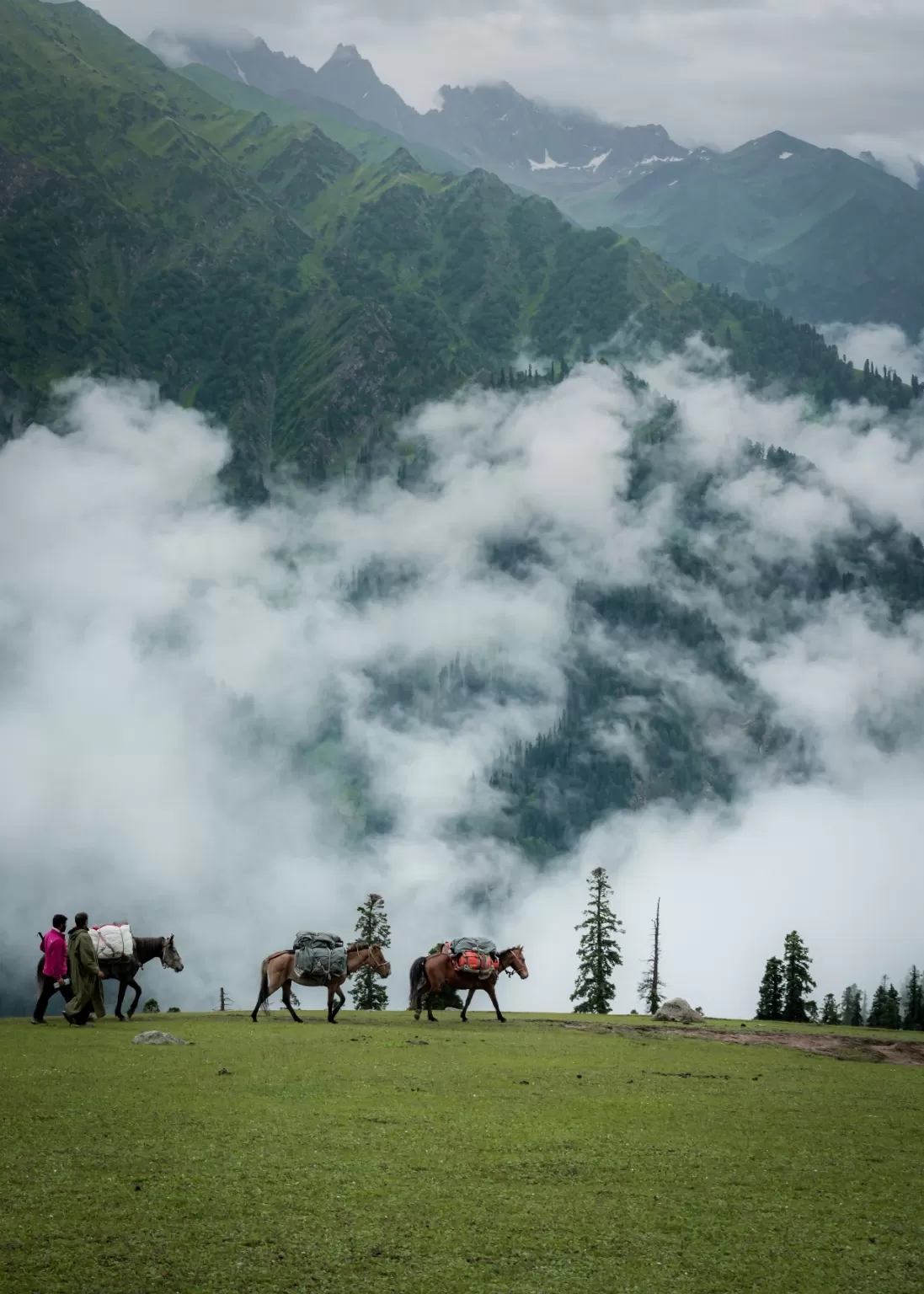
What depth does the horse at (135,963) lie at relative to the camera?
1709 inches

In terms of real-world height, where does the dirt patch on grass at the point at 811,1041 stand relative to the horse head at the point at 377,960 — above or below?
below

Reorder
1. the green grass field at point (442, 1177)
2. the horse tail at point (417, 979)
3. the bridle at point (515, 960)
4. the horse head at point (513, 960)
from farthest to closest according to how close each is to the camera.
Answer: the bridle at point (515, 960) → the horse head at point (513, 960) → the horse tail at point (417, 979) → the green grass field at point (442, 1177)

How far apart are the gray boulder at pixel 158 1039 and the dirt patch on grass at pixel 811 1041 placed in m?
16.5

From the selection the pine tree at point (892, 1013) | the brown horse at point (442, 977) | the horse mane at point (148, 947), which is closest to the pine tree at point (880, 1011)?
the pine tree at point (892, 1013)

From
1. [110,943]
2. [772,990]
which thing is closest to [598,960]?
[772,990]

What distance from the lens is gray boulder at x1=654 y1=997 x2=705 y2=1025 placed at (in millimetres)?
52906

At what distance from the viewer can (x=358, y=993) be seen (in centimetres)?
10231

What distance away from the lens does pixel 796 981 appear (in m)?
83.9

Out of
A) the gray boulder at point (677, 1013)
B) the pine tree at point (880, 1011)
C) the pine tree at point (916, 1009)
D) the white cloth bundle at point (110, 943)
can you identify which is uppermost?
the white cloth bundle at point (110, 943)

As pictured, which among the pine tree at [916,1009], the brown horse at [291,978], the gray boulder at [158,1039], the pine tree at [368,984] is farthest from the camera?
the pine tree at [916,1009]

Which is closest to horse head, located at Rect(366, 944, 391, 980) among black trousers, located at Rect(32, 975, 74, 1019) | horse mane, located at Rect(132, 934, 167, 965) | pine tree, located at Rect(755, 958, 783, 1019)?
horse mane, located at Rect(132, 934, 167, 965)

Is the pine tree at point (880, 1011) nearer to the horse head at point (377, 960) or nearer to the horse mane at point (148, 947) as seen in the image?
the horse head at point (377, 960)

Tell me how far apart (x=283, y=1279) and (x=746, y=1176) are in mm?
8423

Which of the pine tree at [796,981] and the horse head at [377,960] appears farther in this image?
the pine tree at [796,981]
